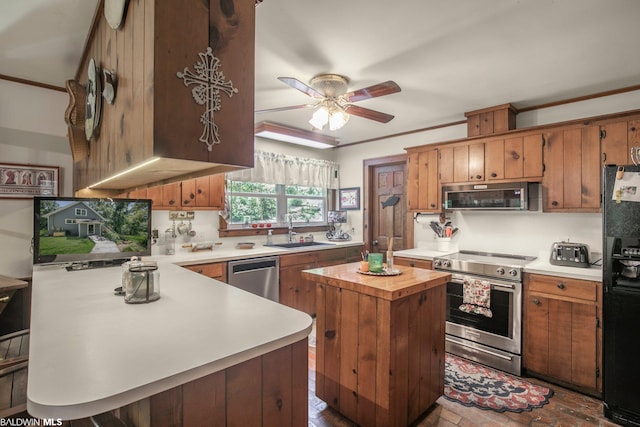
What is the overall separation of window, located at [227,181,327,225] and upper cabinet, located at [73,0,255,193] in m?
2.98

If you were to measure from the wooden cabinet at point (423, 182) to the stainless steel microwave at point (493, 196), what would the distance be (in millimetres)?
136

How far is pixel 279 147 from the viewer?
14.4 ft

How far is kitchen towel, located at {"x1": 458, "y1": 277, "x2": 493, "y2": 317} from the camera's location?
2.76m

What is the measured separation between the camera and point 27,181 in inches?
101

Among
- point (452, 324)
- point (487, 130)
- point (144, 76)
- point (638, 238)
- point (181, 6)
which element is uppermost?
point (487, 130)

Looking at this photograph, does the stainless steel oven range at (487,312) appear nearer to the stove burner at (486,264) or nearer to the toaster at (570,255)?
the stove burner at (486,264)

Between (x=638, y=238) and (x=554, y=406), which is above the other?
(x=638, y=238)

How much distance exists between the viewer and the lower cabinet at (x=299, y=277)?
3.61 meters

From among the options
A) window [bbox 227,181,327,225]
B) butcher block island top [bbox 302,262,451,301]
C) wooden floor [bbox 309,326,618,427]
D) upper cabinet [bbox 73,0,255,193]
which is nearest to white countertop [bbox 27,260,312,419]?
upper cabinet [bbox 73,0,255,193]

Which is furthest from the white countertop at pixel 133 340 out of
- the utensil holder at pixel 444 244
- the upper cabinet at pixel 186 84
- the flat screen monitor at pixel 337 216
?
the flat screen monitor at pixel 337 216

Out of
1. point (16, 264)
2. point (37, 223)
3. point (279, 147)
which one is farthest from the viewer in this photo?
point (279, 147)

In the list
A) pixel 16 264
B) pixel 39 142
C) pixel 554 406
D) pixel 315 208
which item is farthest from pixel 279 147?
pixel 554 406

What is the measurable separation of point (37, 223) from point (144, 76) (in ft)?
6.83

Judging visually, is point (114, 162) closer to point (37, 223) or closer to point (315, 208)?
point (37, 223)
